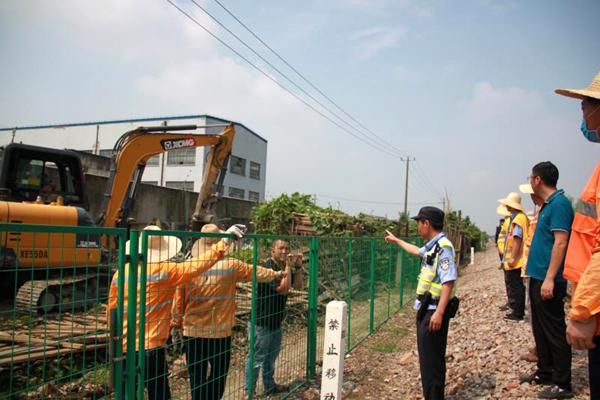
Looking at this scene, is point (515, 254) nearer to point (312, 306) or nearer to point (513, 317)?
point (513, 317)

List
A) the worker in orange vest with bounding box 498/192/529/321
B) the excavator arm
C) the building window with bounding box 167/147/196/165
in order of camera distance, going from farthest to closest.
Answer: the building window with bounding box 167/147/196/165, the excavator arm, the worker in orange vest with bounding box 498/192/529/321

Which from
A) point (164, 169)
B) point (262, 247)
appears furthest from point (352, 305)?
point (164, 169)

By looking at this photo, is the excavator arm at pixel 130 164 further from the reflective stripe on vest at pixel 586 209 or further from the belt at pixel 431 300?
the reflective stripe on vest at pixel 586 209

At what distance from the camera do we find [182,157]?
107 ft

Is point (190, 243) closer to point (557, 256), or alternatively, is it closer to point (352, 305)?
point (557, 256)

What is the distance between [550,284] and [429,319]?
3.47ft

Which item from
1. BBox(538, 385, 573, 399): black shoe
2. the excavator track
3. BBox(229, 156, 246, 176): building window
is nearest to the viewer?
the excavator track

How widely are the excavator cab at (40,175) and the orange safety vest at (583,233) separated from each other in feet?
26.4

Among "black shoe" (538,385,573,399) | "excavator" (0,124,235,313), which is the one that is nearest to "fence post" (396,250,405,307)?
"excavator" (0,124,235,313)

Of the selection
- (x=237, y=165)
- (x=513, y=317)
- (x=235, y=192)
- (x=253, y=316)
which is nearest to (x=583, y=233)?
(x=253, y=316)

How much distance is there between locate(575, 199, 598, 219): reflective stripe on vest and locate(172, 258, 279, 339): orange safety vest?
2.51 meters

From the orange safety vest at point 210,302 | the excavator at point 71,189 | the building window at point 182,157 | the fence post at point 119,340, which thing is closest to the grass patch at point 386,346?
the orange safety vest at point 210,302

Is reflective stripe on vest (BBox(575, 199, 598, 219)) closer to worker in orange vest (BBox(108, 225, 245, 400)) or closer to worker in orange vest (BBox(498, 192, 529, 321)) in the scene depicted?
worker in orange vest (BBox(108, 225, 245, 400))

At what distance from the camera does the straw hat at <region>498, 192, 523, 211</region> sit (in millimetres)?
7277
